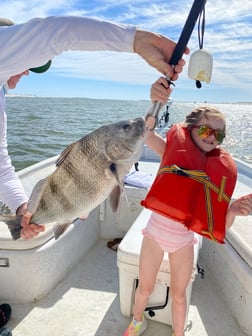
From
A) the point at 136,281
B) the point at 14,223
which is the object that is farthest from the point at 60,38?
the point at 136,281

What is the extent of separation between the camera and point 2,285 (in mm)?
3053

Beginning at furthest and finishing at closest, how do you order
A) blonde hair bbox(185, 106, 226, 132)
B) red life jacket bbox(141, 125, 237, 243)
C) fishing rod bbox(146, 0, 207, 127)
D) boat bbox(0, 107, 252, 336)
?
boat bbox(0, 107, 252, 336) < blonde hair bbox(185, 106, 226, 132) < red life jacket bbox(141, 125, 237, 243) < fishing rod bbox(146, 0, 207, 127)

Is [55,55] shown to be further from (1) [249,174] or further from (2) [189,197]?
(1) [249,174]

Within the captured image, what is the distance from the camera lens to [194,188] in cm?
245

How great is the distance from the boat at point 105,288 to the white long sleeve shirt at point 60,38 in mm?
1653

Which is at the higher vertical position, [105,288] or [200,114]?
[200,114]

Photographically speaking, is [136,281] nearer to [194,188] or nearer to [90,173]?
[194,188]

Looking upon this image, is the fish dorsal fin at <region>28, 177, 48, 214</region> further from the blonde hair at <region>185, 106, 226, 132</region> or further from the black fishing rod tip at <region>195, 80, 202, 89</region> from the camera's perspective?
the blonde hair at <region>185, 106, 226, 132</region>

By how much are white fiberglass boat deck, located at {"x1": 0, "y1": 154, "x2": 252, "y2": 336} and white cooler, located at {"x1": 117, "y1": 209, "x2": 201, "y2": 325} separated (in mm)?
114

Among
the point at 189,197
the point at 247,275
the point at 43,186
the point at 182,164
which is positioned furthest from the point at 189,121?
the point at 43,186

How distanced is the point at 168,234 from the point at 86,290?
1.33 meters

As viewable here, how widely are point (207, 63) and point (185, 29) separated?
48 cm

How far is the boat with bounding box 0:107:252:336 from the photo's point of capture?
2754mm

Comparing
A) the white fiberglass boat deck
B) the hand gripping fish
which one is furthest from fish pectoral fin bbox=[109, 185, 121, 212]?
the white fiberglass boat deck
